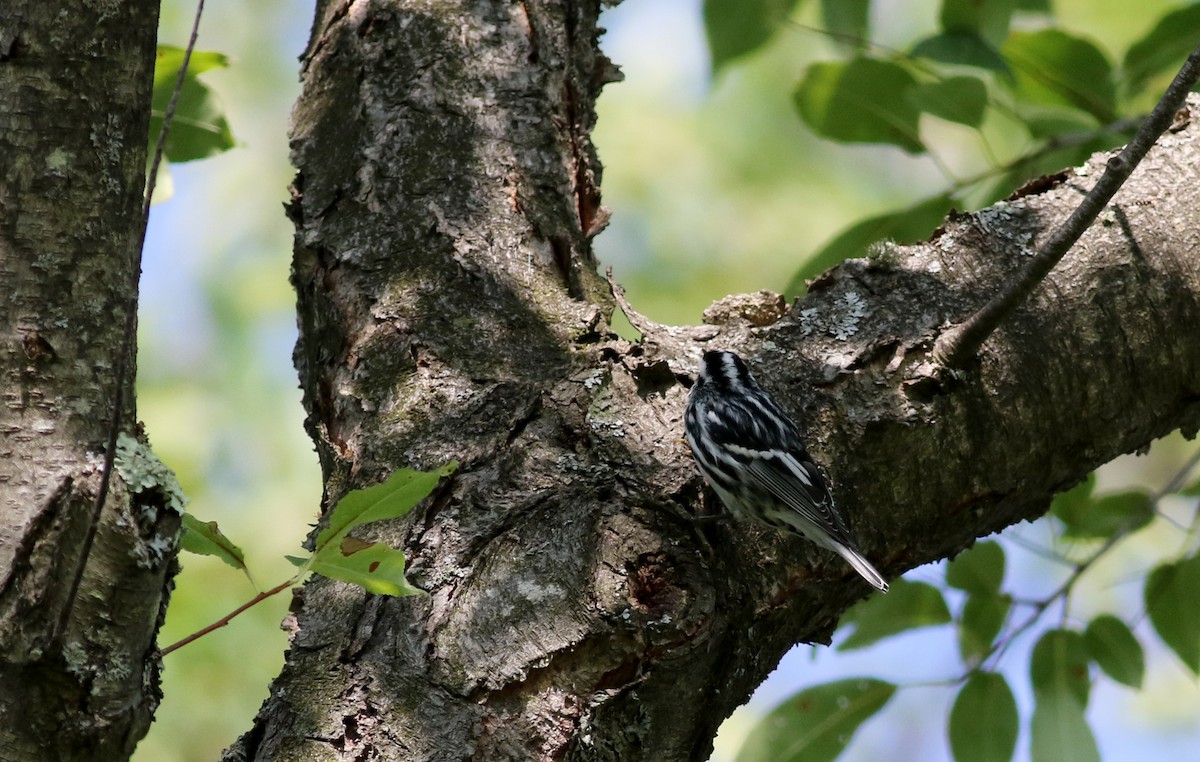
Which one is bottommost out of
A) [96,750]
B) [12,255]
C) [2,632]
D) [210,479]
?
[96,750]

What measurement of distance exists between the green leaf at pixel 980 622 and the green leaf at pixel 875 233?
1108 millimetres

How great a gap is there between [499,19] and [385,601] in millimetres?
1655

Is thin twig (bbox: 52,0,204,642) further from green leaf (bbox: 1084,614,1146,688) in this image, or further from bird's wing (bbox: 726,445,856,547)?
green leaf (bbox: 1084,614,1146,688)

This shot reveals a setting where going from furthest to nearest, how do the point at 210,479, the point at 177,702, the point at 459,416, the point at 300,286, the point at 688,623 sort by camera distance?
1. the point at 210,479
2. the point at 177,702
3. the point at 300,286
4. the point at 459,416
5. the point at 688,623

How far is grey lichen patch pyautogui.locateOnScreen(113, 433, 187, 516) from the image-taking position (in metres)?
1.50

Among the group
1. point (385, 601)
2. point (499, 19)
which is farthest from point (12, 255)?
point (499, 19)

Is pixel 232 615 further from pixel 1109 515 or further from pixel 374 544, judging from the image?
pixel 1109 515

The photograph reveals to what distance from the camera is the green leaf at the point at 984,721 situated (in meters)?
3.09

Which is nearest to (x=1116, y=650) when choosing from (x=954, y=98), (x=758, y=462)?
(x=758, y=462)

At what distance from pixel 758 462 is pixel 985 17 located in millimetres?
1411

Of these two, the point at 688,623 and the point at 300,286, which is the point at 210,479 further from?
the point at 688,623

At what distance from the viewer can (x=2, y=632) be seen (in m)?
1.42

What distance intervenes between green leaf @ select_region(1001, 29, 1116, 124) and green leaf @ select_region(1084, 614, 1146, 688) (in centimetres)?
159

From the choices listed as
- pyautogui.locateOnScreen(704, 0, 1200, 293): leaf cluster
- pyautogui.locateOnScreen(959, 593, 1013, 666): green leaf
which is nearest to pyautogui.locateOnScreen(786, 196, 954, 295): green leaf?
pyautogui.locateOnScreen(704, 0, 1200, 293): leaf cluster
